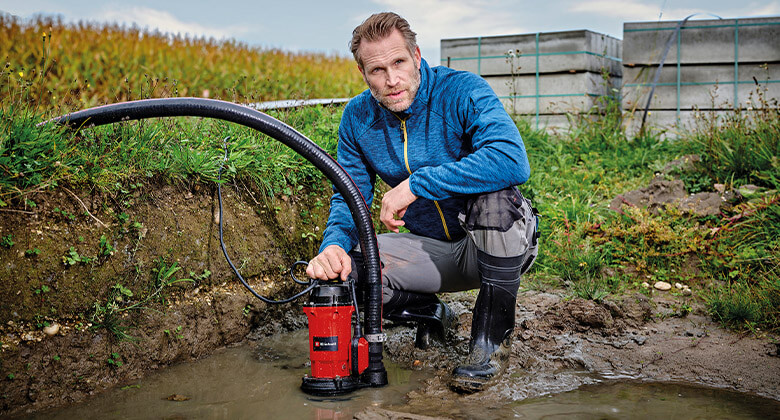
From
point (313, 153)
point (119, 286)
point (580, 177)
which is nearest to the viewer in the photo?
point (313, 153)

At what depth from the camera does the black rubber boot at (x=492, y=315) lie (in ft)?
8.00

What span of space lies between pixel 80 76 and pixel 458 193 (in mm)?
6971

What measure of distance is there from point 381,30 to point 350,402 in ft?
4.91

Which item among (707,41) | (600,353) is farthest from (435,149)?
(707,41)

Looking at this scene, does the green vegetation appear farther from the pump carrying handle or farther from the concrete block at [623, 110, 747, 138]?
the pump carrying handle

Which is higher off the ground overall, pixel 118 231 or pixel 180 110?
pixel 180 110

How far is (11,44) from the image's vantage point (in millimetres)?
7711

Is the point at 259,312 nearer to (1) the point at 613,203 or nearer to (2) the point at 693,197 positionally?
(1) the point at 613,203

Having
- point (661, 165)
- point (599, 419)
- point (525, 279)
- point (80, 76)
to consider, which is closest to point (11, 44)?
point (80, 76)

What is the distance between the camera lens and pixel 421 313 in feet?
9.45

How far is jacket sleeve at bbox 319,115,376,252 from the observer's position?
2.57 m

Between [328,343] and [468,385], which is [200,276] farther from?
[468,385]

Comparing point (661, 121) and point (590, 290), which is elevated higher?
point (661, 121)

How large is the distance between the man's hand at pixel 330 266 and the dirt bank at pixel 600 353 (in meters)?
0.55
